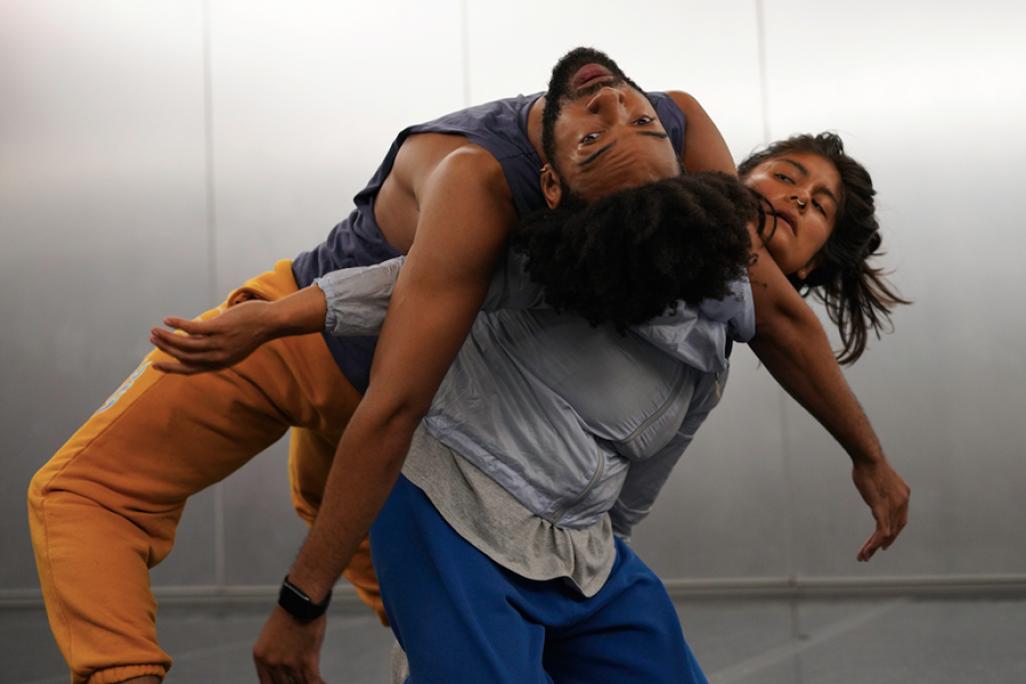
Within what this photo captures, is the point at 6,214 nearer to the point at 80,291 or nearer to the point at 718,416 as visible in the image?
the point at 80,291

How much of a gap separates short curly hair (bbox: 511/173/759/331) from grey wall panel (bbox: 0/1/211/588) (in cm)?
344

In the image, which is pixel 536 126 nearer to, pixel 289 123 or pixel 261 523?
pixel 289 123

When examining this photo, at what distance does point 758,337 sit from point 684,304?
342mm

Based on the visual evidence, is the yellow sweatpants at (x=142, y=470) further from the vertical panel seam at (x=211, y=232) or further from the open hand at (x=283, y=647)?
the vertical panel seam at (x=211, y=232)

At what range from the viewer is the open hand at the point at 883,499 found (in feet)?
5.51

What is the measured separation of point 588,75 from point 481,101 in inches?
108

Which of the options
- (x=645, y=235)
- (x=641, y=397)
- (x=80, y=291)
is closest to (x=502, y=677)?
(x=641, y=397)

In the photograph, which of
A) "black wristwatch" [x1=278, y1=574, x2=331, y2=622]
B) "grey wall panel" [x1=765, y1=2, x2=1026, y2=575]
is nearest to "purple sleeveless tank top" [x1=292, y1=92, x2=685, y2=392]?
"black wristwatch" [x1=278, y1=574, x2=331, y2=622]

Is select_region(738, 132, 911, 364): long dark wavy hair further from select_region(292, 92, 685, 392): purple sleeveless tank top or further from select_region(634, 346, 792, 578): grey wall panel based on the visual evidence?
select_region(634, 346, 792, 578): grey wall panel

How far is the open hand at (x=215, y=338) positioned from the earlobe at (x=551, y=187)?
1.20ft

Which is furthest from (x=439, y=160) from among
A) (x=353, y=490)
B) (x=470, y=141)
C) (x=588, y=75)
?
(x=353, y=490)

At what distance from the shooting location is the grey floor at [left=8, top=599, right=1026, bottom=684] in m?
2.69

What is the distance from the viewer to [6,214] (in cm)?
462

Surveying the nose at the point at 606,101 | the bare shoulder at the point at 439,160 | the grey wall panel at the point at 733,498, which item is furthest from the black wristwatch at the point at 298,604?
the grey wall panel at the point at 733,498
